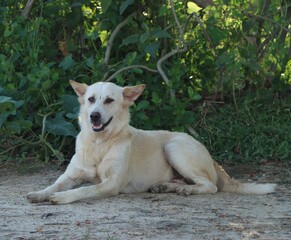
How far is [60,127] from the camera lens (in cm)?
811

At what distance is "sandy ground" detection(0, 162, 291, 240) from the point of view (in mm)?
5172

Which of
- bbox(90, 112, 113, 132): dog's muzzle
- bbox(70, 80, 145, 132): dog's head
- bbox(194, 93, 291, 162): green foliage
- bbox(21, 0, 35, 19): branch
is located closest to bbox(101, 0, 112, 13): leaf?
bbox(21, 0, 35, 19): branch

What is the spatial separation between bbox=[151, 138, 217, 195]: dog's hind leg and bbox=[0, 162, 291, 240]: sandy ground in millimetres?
177

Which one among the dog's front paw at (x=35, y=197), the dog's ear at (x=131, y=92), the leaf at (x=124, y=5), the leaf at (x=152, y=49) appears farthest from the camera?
the leaf at (x=124, y=5)

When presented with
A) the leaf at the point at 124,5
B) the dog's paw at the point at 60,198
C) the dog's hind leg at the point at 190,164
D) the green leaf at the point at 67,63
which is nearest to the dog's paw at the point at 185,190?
the dog's hind leg at the point at 190,164

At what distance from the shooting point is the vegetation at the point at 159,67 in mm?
8484

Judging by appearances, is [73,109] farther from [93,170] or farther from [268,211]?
[268,211]

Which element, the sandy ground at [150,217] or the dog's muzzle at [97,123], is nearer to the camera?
the sandy ground at [150,217]

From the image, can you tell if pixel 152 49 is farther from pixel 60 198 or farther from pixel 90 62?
pixel 60 198

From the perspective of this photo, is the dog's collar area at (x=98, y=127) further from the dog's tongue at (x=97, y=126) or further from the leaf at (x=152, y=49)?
the leaf at (x=152, y=49)

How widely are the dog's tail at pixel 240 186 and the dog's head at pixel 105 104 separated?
106 cm

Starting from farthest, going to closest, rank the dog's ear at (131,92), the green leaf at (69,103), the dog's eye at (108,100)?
the green leaf at (69,103)
the dog's ear at (131,92)
the dog's eye at (108,100)

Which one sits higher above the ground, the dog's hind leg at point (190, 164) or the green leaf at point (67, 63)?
the green leaf at point (67, 63)

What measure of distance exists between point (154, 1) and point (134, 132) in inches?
109
